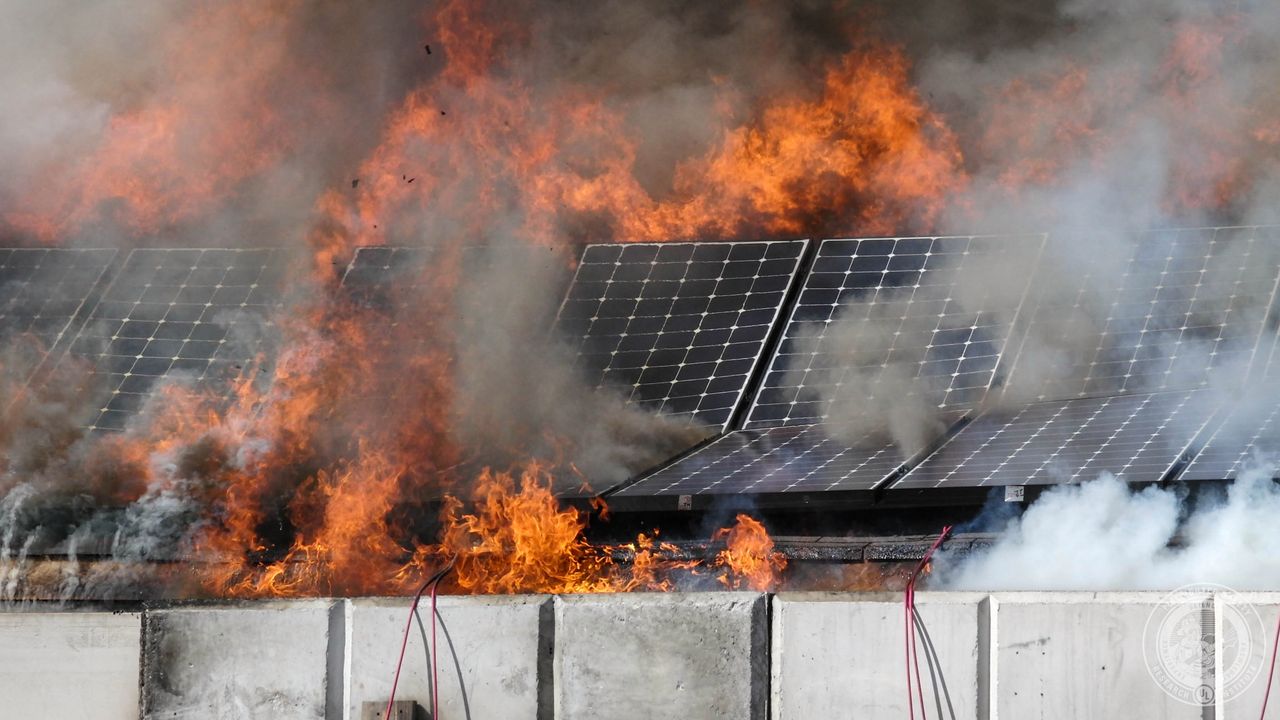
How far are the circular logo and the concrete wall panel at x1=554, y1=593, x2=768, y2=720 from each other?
91.4 inches

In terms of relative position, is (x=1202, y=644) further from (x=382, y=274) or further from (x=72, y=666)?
(x=382, y=274)

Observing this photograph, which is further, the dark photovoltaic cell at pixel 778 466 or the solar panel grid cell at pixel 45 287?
the solar panel grid cell at pixel 45 287

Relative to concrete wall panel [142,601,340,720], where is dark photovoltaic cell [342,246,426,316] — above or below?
above

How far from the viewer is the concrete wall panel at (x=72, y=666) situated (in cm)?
935

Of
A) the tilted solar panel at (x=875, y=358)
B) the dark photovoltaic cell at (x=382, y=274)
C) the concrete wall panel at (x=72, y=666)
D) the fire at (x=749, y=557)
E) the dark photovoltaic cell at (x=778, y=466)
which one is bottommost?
the concrete wall panel at (x=72, y=666)

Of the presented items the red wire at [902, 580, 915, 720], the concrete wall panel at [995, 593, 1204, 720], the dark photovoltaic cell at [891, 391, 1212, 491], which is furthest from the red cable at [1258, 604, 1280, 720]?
the dark photovoltaic cell at [891, 391, 1212, 491]

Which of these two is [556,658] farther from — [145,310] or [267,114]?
[267,114]

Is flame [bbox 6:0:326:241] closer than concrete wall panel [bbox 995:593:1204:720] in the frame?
No

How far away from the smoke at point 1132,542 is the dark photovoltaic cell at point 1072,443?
0.85ft

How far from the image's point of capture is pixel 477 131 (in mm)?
15750

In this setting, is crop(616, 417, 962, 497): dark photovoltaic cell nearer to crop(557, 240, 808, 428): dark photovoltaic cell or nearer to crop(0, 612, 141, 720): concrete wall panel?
crop(557, 240, 808, 428): dark photovoltaic cell

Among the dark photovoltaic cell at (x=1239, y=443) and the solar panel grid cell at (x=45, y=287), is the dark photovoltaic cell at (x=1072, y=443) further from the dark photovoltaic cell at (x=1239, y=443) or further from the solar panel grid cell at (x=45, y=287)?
the solar panel grid cell at (x=45, y=287)

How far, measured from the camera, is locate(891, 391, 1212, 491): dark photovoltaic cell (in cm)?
1048

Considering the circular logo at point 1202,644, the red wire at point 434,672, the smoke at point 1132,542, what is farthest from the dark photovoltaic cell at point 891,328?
the circular logo at point 1202,644
